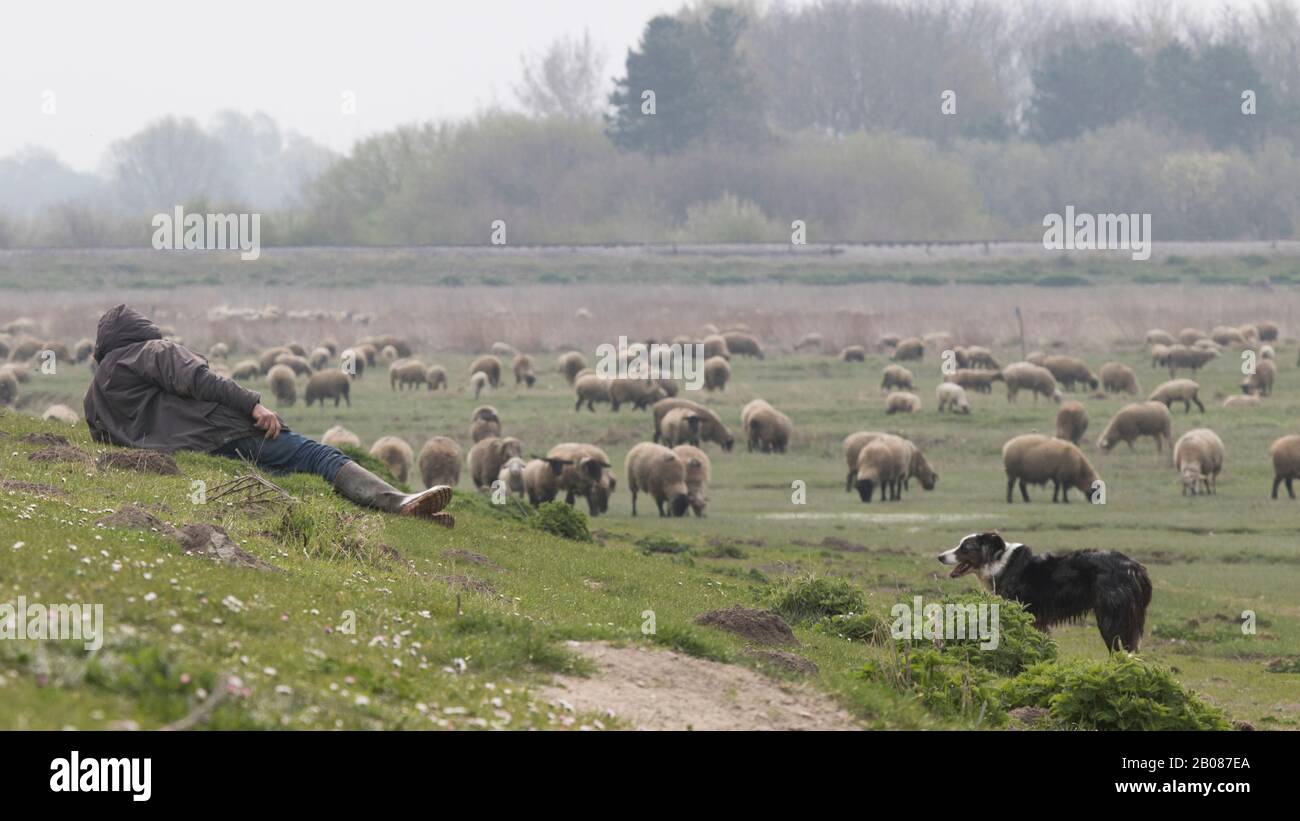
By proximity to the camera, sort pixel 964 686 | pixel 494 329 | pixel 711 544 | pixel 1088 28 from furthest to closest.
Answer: pixel 1088 28 < pixel 494 329 < pixel 711 544 < pixel 964 686

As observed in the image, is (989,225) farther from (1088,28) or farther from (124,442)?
(124,442)

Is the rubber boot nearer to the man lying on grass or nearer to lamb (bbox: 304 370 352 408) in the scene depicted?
the man lying on grass

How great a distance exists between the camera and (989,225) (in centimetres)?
10250

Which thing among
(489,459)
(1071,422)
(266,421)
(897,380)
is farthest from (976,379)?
(266,421)

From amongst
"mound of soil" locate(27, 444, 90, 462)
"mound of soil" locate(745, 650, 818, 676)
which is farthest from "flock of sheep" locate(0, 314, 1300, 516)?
"mound of soil" locate(745, 650, 818, 676)

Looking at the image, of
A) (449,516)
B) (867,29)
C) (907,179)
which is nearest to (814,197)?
(907,179)

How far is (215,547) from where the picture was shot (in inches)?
462

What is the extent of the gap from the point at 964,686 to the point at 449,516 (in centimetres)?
662

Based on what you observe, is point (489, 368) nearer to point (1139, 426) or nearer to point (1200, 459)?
point (1139, 426)

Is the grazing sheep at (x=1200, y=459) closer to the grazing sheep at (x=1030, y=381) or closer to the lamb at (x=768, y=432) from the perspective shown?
the lamb at (x=768, y=432)

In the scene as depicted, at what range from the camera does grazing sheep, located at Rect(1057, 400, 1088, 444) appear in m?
35.4

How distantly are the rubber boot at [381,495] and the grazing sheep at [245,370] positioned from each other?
1156 inches

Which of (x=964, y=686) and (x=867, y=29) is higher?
(x=867, y=29)

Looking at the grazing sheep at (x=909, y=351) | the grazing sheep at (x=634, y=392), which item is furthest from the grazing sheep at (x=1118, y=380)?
the grazing sheep at (x=634, y=392)
